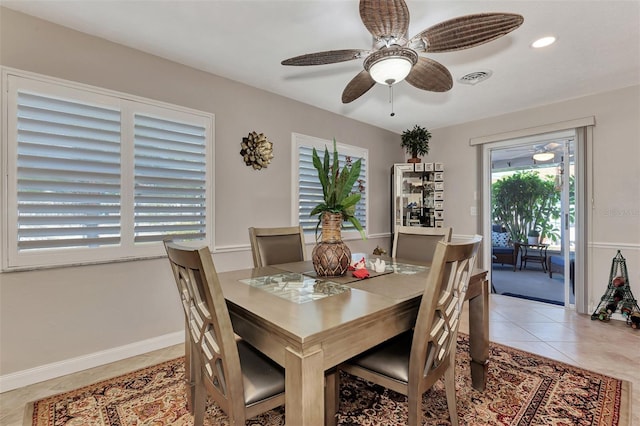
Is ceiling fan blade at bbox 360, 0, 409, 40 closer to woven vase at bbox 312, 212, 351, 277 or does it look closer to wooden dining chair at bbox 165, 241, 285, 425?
woven vase at bbox 312, 212, 351, 277

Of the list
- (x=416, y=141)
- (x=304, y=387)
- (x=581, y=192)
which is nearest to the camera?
(x=304, y=387)

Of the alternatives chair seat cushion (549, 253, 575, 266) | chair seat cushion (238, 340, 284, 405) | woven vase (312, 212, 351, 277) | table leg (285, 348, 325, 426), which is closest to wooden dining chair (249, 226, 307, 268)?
woven vase (312, 212, 351, 277)

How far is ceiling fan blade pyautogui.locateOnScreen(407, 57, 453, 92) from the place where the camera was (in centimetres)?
182

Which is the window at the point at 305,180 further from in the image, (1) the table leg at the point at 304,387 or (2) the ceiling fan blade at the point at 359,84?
(1) the table leg at the point at 304,387

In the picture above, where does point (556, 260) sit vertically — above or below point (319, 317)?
below

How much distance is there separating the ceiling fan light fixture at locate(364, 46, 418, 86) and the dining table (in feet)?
3.92

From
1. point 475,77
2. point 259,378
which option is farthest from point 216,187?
point 475,77

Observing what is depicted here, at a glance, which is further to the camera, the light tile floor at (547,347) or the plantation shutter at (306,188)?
Result: the plantation shutter at (306,188)

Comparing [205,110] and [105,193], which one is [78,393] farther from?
[205,110]

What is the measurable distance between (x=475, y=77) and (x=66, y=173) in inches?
140

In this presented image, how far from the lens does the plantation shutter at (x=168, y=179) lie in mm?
2414

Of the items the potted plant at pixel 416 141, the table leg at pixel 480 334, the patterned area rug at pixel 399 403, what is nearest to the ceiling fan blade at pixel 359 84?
the table leg at pixel 480 334

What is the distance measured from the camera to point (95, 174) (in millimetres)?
2191

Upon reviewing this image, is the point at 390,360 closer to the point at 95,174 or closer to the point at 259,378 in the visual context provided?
the point at 259,378
